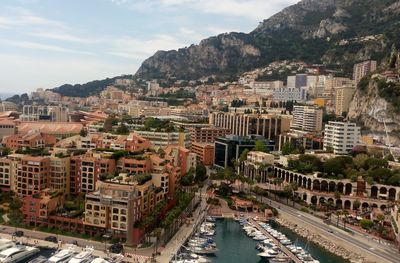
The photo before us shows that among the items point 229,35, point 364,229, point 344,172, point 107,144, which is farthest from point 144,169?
point 229,35

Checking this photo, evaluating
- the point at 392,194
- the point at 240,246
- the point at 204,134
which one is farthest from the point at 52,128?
the point at 392,194

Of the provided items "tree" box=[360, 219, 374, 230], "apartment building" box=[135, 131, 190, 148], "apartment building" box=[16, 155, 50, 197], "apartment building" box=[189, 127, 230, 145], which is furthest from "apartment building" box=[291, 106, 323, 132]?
"apartment building" box=[16, 155, 50, 197]

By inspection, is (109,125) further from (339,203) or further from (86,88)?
(86,88)

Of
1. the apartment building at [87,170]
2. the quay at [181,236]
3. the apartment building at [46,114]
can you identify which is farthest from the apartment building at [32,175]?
the apartment building at [46,114]

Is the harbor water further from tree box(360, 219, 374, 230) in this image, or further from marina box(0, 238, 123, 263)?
marina box(0, 238, 123, 263)

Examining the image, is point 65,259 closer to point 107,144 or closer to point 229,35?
point 107,144

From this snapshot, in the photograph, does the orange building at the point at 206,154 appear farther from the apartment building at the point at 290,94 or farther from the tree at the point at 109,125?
the apartment building at the point at 290,94
